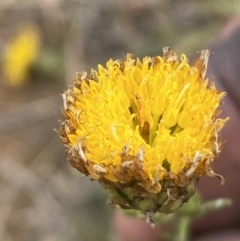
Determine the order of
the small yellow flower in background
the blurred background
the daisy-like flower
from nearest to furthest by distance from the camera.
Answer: the daisy-like flower < the blurred background < the small yellow flower in background

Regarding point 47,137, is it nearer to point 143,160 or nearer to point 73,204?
point 73,204

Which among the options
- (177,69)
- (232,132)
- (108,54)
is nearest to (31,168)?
(108,54)

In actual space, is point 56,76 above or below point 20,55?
below

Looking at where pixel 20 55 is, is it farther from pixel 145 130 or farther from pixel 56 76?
pixel 145 130

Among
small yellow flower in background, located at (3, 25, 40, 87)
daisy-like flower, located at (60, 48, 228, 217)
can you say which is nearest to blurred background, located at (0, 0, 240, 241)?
small yellow flower in background, located at (3, 25, 40, 87)

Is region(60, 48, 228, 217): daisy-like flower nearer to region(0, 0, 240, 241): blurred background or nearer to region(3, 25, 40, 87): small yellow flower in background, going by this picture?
region(0, 0, 240, 241): blurred background

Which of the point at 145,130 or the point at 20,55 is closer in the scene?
the point at 145,130

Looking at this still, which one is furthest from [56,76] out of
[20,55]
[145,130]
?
[145,130]
